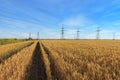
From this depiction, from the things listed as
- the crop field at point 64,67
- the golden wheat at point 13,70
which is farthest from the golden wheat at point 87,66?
the golden wheat at point 13,70

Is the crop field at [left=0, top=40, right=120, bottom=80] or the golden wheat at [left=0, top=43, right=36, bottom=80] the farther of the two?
the golden wheat at [left=0, top=43, right=36, bottom=80]

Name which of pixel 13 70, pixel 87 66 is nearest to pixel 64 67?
pixel 87 66

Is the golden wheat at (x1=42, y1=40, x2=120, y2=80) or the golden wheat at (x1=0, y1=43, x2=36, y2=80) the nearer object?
the golden wheat at (x1=42, y1=40, x2=120, y2=80)

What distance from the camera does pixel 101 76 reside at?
5324mm

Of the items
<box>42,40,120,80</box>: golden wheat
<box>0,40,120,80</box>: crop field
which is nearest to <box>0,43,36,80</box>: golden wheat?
<box>0,40,120,80</box>: crop field

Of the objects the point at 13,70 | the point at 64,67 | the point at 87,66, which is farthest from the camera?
the point at 13,70

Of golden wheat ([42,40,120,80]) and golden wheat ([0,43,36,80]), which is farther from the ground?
golden wheat ([42,40,120,80])

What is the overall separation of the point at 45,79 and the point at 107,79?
→ 110 inches

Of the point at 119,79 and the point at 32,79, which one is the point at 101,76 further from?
the point at 32,79

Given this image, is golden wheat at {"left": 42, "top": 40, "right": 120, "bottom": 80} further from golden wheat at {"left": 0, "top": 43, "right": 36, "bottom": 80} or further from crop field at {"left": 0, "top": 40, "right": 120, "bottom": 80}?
golden wheat at {"left": 0, "top": 43, "right": 36, "bottom": 80}

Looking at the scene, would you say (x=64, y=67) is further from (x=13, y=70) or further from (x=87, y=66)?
(x=13, y=70)

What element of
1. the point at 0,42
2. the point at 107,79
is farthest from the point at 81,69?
the point at 0,42

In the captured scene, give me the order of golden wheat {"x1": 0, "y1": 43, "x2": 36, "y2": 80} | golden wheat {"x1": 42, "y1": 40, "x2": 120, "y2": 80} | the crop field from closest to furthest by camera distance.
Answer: golden wheat {"x1": 42, "y1": 40, "x2": 120, "y2": 80}, the crop field, golden wheat {"x1": 0, "y1": 43, "x2": 36, "y2": 80}

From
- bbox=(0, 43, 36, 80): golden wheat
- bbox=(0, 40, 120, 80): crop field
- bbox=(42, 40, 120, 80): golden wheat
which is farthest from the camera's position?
bbox=(0, 43, 36, 80): golden wheat
